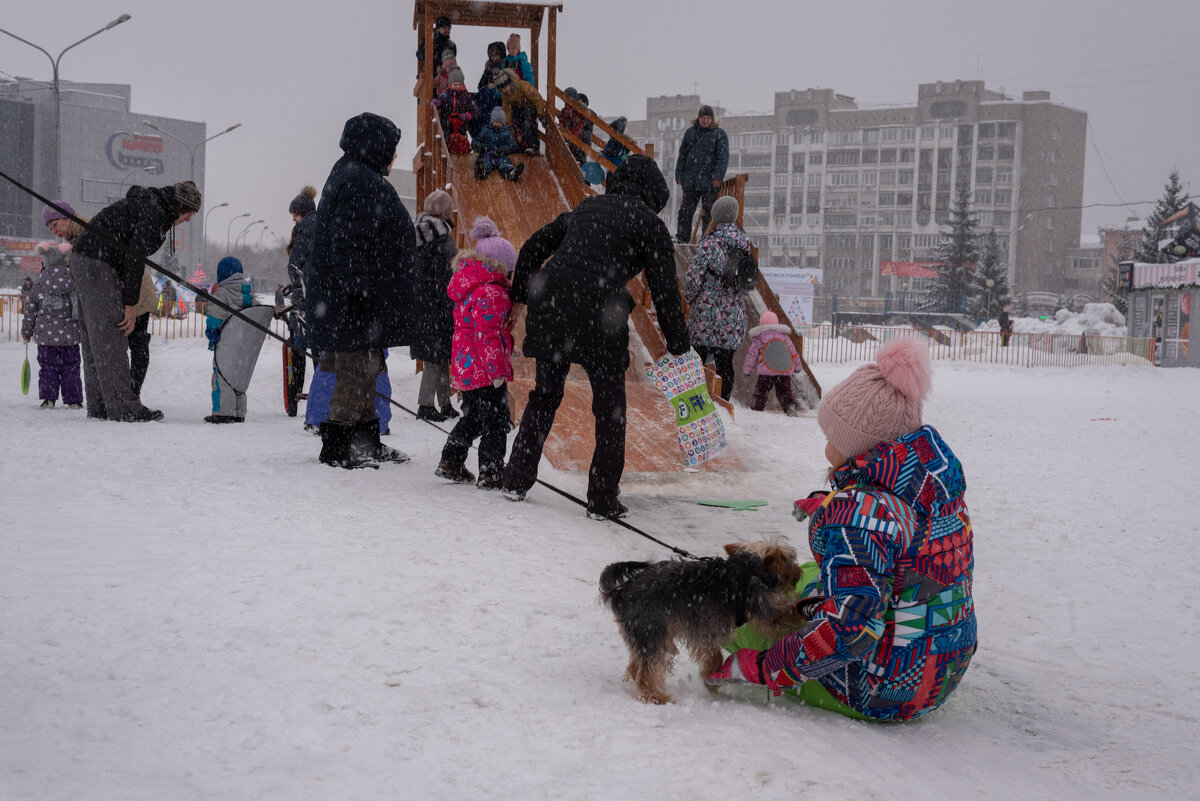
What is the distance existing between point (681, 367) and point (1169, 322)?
24574mm

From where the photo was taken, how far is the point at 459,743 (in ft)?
7.35

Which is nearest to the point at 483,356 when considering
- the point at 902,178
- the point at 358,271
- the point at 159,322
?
the point at 358,271

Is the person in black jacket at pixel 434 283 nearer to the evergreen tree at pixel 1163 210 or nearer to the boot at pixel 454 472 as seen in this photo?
the boot at pixel 454 472

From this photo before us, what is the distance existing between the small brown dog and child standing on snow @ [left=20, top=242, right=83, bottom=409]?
7246 mm

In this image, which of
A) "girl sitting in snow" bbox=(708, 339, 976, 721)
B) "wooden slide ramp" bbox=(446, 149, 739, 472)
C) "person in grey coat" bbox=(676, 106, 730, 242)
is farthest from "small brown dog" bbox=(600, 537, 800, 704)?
"person in grey coat" bbox=(676, 106, 730, 242)

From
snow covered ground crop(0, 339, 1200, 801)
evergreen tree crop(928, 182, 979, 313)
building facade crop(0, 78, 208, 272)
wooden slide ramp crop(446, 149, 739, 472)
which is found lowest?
snow covered ground crop(0, 339, 1200, 801)

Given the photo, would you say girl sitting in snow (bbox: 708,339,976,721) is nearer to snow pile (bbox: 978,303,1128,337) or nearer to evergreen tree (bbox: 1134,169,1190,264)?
snow pile (bbox: 978,303,1128,337)

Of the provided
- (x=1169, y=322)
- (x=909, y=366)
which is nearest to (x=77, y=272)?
(x=909, y=366)

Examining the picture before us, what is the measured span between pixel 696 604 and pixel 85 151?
99.6 metres

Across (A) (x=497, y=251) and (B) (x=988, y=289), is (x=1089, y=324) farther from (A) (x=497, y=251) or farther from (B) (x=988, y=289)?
(A) (x=497, y=251)

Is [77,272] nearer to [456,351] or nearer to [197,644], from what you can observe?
[456,351]

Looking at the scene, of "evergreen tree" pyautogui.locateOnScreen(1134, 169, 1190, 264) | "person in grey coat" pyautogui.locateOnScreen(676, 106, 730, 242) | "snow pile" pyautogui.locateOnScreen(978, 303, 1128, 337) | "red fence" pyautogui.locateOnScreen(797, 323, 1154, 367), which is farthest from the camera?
"evergreen tree" pyautogui.locateOnScreen(1134, 169, 1190, 264)

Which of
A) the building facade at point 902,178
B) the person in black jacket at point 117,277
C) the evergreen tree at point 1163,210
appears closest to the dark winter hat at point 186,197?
the person in black jacket at point 117,277

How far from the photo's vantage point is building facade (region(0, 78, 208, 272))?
7206 centimetres
